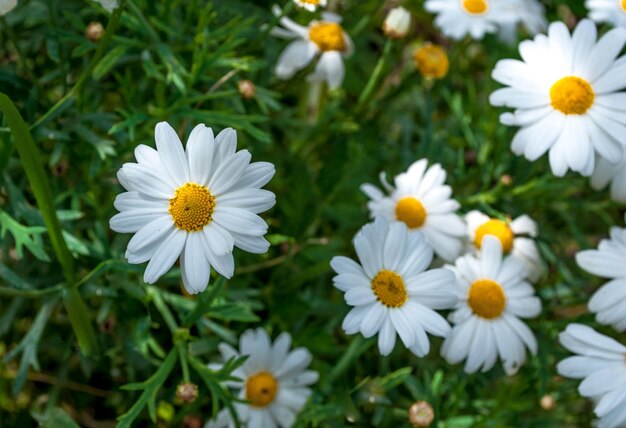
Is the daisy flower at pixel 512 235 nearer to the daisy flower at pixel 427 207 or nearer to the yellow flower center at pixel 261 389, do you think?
the daisy flower at pixel 427 207

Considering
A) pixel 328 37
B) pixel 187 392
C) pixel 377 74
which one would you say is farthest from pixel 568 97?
pixel 187 392

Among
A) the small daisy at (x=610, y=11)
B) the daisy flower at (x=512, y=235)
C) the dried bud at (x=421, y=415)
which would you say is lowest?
the dried bud at (x=421, y=415)

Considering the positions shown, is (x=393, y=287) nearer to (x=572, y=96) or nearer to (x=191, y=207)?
(x=191, y=207)

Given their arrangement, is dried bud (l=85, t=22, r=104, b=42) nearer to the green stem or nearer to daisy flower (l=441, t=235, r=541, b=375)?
the green stem

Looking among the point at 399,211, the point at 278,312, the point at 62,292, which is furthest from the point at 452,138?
the point at 62,292

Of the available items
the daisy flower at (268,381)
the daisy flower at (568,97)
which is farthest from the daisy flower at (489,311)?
the daisy flower at (268,381)

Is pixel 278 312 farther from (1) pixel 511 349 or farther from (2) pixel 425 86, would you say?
(2) pixel 425 86
